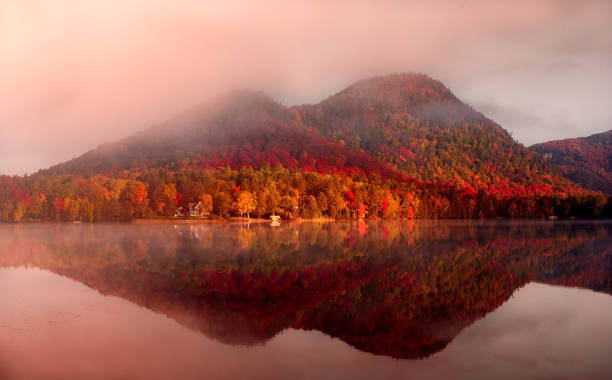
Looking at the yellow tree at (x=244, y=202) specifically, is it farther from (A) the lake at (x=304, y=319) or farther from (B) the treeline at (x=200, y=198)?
(A) the lake at (x=304, y=319)

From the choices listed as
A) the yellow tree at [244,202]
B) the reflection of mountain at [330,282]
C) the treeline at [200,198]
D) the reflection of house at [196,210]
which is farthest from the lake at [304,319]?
the reflection of house at [196,210]

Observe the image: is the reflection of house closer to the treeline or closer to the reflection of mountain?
the treeline

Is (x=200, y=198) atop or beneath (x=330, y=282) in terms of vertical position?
atop

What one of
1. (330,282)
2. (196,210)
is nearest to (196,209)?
(196,210)

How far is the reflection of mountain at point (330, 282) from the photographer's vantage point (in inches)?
632

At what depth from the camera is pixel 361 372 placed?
12.0 meters

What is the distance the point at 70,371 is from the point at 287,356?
19.3ft

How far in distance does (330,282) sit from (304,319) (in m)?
6.98

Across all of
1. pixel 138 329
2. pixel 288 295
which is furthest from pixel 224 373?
pixel 288 295

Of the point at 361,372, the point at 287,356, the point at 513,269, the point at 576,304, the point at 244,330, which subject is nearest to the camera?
the point at 361,372

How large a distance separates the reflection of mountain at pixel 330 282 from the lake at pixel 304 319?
0.34ft

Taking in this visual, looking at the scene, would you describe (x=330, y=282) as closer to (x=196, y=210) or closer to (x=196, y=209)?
(x=196, y=209)

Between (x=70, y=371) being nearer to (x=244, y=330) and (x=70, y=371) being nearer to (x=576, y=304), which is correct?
(x=244, y=330)

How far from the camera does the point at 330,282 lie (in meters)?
23.8
